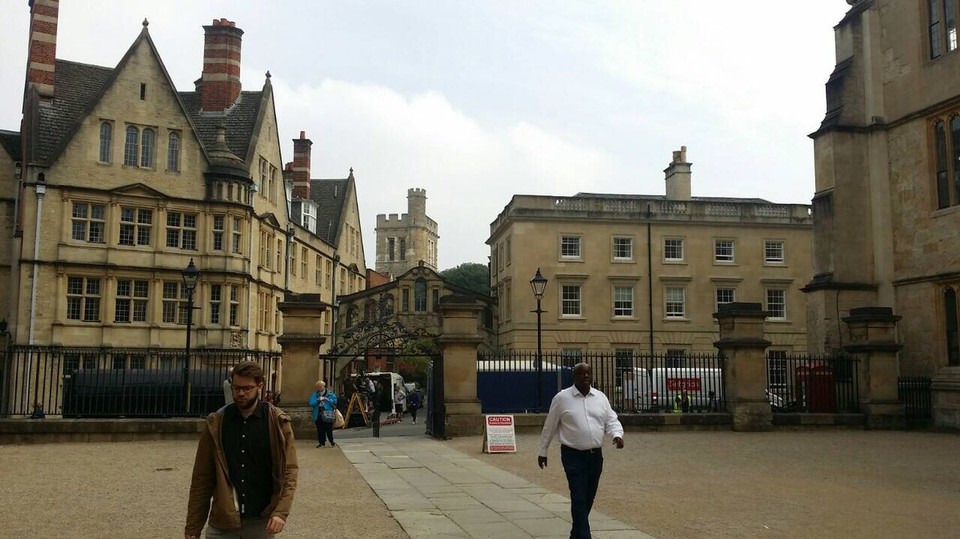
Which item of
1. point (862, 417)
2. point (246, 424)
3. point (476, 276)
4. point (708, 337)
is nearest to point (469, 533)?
point (246, 424)

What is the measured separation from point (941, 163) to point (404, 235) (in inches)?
4305

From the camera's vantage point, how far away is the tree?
10362 cm

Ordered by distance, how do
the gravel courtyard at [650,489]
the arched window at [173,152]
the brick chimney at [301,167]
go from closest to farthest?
the gravel courtyard at [650,489] → the arched window at [173,152] → the brick chimney at [301,167]

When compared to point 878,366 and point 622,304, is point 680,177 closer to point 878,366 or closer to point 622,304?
point 622,304

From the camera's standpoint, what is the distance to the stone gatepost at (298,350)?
1980 centimetres

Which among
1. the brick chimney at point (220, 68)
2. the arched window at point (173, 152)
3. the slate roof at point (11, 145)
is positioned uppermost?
the brick chimney at point (220, 68)

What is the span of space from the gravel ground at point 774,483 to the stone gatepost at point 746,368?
1.50 m

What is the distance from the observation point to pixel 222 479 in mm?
4871

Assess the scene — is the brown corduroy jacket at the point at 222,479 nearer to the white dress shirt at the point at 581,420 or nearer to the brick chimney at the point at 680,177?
the white dress shirt at the point at 581,420

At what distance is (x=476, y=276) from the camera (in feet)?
347

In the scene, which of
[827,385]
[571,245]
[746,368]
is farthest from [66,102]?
[827,385]

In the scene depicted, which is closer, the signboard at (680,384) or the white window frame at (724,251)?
the signboard at (680,384)

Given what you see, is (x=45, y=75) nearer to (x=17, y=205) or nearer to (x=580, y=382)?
(x=17, y=205)

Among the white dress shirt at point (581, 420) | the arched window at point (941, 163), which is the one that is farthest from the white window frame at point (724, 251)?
the white dress shirt at point (581, 420)
